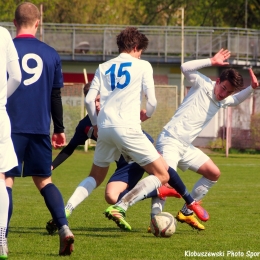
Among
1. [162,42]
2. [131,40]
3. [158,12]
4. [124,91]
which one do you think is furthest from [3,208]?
[158,12]

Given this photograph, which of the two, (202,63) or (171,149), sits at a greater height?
(202,63)

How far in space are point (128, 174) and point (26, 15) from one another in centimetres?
234

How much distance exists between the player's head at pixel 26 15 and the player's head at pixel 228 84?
2.39m

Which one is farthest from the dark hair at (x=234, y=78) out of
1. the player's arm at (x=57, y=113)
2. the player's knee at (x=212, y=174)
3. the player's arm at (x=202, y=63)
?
the player's arm at (x=57, y=113)

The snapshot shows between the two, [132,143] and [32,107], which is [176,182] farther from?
[32,107]

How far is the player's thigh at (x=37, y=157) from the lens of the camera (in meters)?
6.52

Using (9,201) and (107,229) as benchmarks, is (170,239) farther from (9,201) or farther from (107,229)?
(9,201)

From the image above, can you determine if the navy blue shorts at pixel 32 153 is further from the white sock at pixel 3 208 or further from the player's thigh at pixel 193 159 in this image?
the player's thigh at pixel 193 159

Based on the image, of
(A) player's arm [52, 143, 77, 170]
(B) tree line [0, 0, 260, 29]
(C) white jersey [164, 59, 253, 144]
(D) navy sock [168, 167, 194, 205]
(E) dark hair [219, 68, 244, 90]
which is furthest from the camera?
(B) tree line [0, 0, 260, 29]

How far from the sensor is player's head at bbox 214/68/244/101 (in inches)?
317

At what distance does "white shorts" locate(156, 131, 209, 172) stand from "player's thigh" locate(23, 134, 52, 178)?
74.2 inches

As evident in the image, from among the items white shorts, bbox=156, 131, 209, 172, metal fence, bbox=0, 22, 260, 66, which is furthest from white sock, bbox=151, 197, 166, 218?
metal fence, bbox=0, 22, 260, 66

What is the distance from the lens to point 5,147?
5871 millimetres

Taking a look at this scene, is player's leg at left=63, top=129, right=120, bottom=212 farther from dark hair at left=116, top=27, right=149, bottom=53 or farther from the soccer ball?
dark hair at left=116, top=27, right=149, bottom=53
